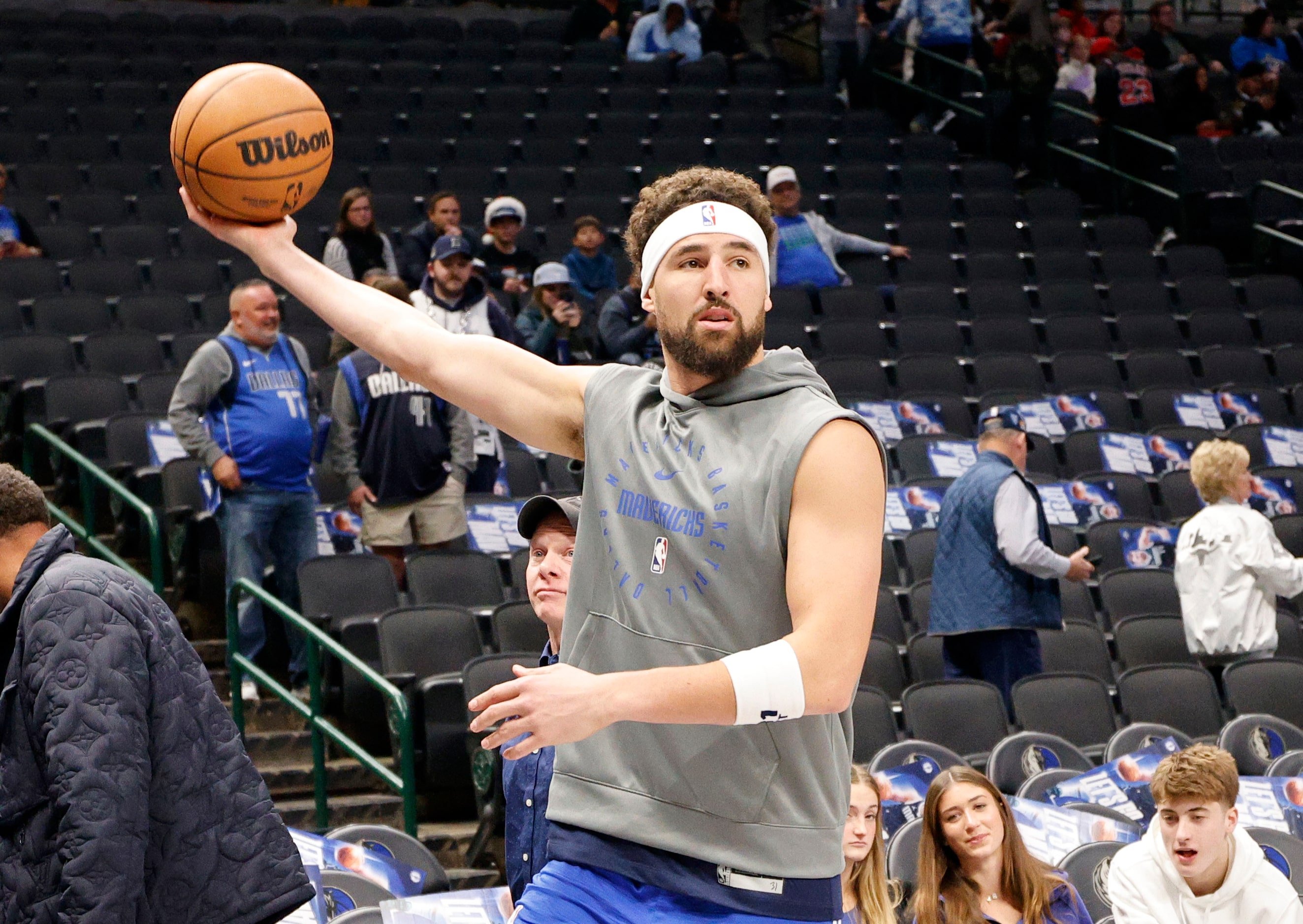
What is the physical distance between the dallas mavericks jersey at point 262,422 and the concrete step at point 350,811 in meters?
1.32

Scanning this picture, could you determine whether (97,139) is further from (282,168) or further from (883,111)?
(282,168)

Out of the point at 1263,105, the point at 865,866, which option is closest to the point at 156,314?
the point at 865,866

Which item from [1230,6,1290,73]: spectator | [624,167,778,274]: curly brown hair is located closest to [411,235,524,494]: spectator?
[624,167,778,274]: curly brown hair

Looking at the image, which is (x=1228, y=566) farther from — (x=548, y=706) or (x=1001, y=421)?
(x=548, y=706)

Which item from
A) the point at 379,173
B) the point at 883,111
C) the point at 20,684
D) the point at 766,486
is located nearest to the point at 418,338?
the point at 766,486

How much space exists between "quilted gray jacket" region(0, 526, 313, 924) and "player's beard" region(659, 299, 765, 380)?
4.35ft

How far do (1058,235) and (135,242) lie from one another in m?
6.74

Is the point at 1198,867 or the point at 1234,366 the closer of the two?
the point at 1198,867

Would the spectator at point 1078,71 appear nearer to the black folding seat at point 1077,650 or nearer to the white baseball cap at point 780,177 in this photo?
the white baseball cap at point 780,177

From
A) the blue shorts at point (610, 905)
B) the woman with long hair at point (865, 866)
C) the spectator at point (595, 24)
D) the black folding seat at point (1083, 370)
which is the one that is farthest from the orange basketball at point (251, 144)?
the spectator at point (595, 24)

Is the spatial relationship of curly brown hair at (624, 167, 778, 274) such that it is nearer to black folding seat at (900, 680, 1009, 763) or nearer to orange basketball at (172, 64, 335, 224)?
orange basketball at (172, 64, 335, 224)

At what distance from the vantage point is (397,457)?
7.22m

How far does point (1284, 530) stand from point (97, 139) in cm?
803

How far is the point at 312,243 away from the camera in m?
10.3
